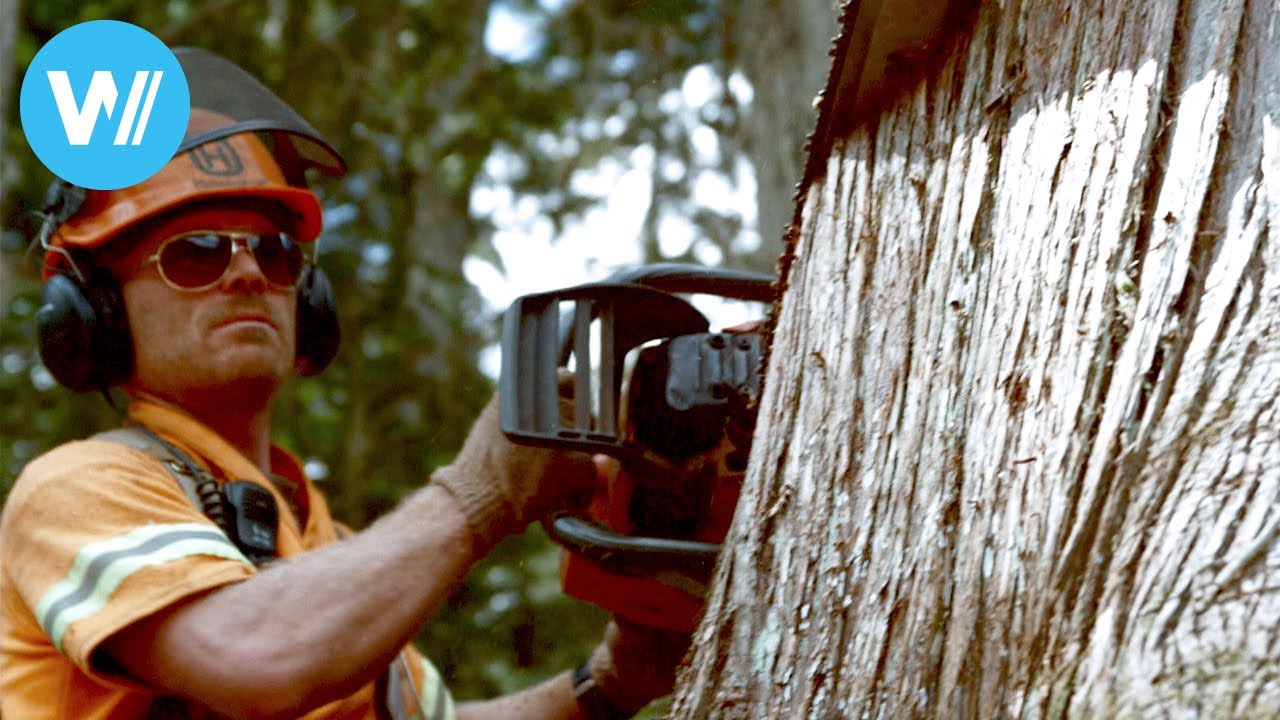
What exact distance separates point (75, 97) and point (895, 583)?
2.38 m

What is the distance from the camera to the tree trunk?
1.06 m

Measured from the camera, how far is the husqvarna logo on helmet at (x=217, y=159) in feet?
8.34

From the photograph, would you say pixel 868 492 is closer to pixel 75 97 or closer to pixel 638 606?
pixel 638 606

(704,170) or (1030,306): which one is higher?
(704,170)

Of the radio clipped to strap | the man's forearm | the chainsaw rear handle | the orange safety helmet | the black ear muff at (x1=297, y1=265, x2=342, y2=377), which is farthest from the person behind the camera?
the black ear muff at (x1=297, y1=265, x2=342, y2=377)

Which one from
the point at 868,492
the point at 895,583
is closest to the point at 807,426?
the point at 868,492

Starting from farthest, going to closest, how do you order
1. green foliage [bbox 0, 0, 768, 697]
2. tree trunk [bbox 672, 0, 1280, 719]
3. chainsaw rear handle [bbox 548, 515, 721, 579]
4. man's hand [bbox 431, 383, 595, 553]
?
green foliage [bbox 0, 0, 768, 697], man's hand [bbox 431, 383, 595, 553], chainsaw rear handle [bbox 548, 515, 721, 579], tree trunk [bbox 672, 0, 1280, 719]

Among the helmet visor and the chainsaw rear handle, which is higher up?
the helmet visor

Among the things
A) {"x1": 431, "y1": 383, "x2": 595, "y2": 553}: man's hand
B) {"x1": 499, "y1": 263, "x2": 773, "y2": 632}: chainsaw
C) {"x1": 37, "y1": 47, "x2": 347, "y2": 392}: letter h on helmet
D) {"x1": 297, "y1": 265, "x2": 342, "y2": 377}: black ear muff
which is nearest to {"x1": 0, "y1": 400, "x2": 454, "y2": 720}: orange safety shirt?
{"x1": 431, "y1": 383, "x2": 595, "y2": 553}: man's hand

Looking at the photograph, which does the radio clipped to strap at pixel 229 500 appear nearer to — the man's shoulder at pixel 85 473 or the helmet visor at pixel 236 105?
the man's shoulder at pixel 85 473

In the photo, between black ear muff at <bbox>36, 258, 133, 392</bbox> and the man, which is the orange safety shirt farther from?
black ear muff at <bbox>36, 258, 133, 392</bbox>

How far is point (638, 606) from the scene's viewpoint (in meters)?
2.07

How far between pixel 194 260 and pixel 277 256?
0.52 ft

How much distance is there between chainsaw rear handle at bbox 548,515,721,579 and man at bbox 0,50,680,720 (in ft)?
0.91
